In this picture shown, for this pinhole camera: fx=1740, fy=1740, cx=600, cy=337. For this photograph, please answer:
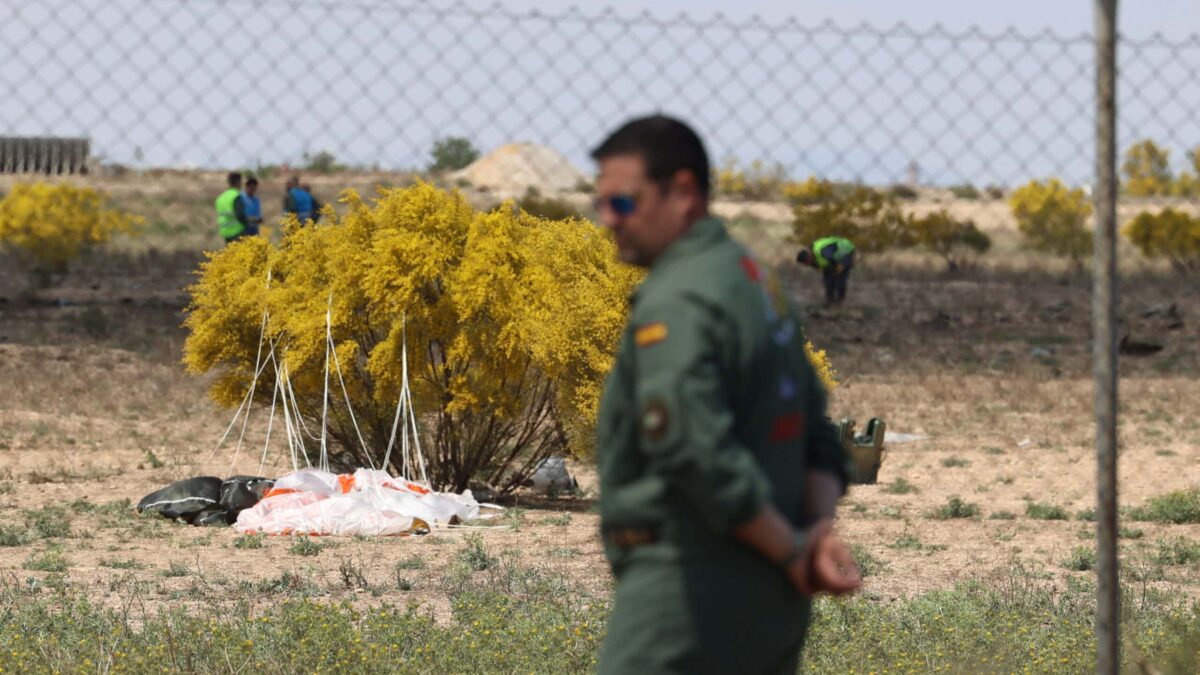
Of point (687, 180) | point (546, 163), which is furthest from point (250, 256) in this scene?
point (546, 163)

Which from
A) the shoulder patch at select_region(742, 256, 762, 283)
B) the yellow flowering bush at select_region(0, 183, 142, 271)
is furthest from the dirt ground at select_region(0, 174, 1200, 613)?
the shoulder patch at select_region(742, 256, 762, 283)

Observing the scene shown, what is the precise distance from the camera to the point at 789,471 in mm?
2590

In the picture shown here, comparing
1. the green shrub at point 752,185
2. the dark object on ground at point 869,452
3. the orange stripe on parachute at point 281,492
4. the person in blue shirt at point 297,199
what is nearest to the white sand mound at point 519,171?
the green shrub at point 752,185

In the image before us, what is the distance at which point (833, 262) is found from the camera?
78.0ft

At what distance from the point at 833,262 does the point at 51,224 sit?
12.8 m

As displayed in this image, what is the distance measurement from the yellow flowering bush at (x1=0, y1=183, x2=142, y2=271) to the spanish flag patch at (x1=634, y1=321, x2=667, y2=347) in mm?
25646

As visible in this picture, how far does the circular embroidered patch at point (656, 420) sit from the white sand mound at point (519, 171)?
52559 mm

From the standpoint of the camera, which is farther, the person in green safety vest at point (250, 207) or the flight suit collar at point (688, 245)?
the person in green safety vest at point (250, 207)

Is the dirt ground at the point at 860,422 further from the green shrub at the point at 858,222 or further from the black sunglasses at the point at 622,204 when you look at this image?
the black sunglasses at the point at 622,204

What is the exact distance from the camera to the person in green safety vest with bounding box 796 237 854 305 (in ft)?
77.4

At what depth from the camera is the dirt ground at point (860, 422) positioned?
8.05 metres

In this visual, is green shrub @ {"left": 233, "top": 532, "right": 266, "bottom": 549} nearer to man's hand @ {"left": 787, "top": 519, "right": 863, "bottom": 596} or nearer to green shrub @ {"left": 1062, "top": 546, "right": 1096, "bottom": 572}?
green shrub @ {"left": 1062, "top": 546, "right": 1096, "bottom": 572}

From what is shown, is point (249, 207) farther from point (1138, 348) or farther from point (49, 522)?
point (49, 522)

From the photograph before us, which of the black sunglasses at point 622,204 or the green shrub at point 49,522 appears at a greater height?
the black sunglasses at point 622,204
